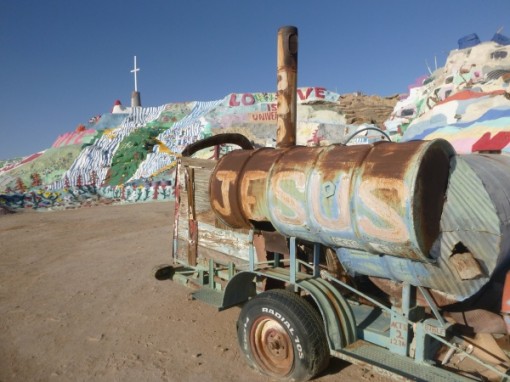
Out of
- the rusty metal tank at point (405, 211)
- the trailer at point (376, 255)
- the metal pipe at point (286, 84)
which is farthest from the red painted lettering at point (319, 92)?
the rusty metal tank at point (405, 211)

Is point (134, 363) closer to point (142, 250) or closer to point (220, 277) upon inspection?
point (220, 277)

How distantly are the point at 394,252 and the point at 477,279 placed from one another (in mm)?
724

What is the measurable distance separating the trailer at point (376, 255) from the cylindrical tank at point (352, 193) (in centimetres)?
1

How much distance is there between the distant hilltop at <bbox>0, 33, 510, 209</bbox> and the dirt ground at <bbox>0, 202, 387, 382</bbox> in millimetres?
14894

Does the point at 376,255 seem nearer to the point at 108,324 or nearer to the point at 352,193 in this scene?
the point at 352,193

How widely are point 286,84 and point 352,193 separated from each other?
315 cm

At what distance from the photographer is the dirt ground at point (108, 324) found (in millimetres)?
4566

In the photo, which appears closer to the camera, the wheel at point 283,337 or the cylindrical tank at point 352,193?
the cylindrical tank at point 352,193

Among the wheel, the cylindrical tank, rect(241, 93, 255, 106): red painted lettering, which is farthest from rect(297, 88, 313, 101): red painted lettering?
the wheel

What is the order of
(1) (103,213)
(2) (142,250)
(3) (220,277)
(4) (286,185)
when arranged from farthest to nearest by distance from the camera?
(1) (103,213)
(2) (142,250)
(3) (220,277)
(4) (286,185)

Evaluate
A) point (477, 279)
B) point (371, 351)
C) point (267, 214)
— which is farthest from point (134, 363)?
point (477, 279)

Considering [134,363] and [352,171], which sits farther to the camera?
[134,363]

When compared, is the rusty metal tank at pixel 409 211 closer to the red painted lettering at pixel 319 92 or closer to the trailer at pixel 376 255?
the trailer at pixel 376 255

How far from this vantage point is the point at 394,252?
10.5 ft
